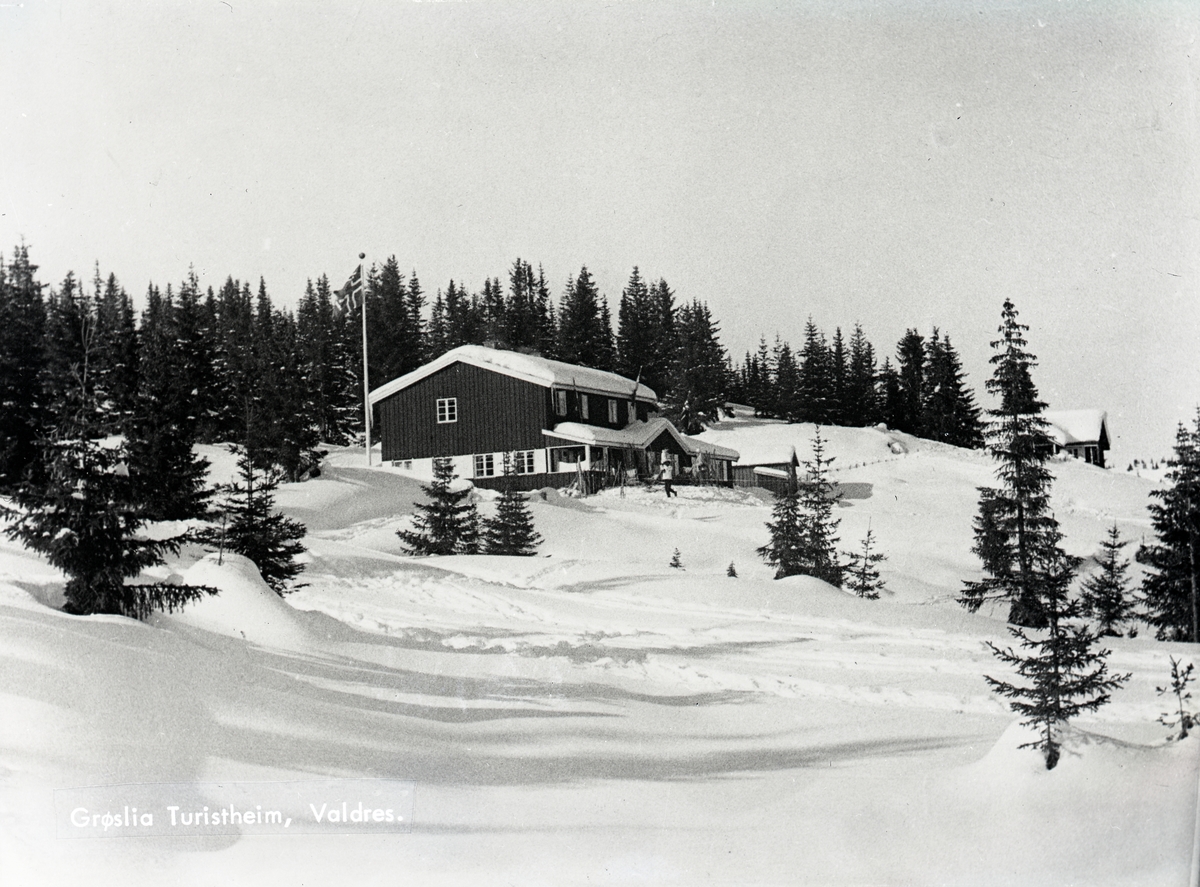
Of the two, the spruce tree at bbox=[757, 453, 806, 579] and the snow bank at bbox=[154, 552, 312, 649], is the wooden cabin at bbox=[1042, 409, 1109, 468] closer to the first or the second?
the spruce tree at bbox=[757, 453, 806, 579]

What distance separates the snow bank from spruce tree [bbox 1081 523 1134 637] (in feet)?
23.4

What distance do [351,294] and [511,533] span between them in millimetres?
4681

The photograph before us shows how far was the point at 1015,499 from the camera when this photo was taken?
30.6 feet

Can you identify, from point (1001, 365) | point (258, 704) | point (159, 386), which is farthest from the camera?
point (159, 386)

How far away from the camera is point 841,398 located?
43.7ft

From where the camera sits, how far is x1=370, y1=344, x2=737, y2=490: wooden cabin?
61.7 ft

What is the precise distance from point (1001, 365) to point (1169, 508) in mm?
2025

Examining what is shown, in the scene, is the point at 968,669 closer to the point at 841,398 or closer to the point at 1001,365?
the point at 1001,365

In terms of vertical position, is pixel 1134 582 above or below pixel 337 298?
below

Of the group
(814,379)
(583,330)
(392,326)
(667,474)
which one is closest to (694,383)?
(667,474)

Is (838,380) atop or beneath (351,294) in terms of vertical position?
beneath

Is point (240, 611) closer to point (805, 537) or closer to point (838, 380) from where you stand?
point (805, 537)

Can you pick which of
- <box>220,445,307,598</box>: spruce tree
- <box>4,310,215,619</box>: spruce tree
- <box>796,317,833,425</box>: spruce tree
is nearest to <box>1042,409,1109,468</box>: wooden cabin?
<box>796,317,833,425</box>: spruce tree

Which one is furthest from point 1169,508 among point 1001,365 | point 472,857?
point 472,857
